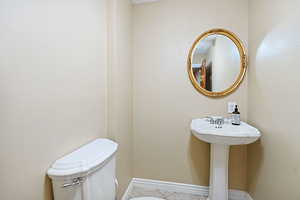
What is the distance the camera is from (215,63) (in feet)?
5.70

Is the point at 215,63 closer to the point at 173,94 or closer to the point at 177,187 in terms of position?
the point at 173,94

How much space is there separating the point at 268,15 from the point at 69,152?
1810 mm

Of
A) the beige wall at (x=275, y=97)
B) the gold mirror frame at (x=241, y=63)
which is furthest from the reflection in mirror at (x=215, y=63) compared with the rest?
the beige wall at (x=275, y=97)

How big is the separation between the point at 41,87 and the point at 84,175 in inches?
19.7

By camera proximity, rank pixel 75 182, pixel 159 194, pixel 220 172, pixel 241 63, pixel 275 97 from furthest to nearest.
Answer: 1. pixel 159 194
2. pixel 241 63
3. pixel 220 172
4. pixel 275 97
5. pixel 75 182

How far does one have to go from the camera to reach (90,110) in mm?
1224

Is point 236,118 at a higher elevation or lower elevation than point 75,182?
higher

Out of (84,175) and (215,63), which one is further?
(215,63)

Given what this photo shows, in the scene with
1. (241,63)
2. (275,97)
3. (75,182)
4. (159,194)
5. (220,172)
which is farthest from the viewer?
(159,194)

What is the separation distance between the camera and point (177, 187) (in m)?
1.84

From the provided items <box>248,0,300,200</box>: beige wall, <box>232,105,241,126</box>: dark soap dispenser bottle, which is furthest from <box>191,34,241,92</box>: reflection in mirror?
<box>232,105,241,126</box>: dark soap dispenser bottle

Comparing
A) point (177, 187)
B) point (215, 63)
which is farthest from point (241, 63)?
point (177, 187)

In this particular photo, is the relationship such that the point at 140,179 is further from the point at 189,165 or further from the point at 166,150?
the point at 189,165

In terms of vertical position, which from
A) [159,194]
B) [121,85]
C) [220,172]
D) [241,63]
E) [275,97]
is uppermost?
[241,63]
